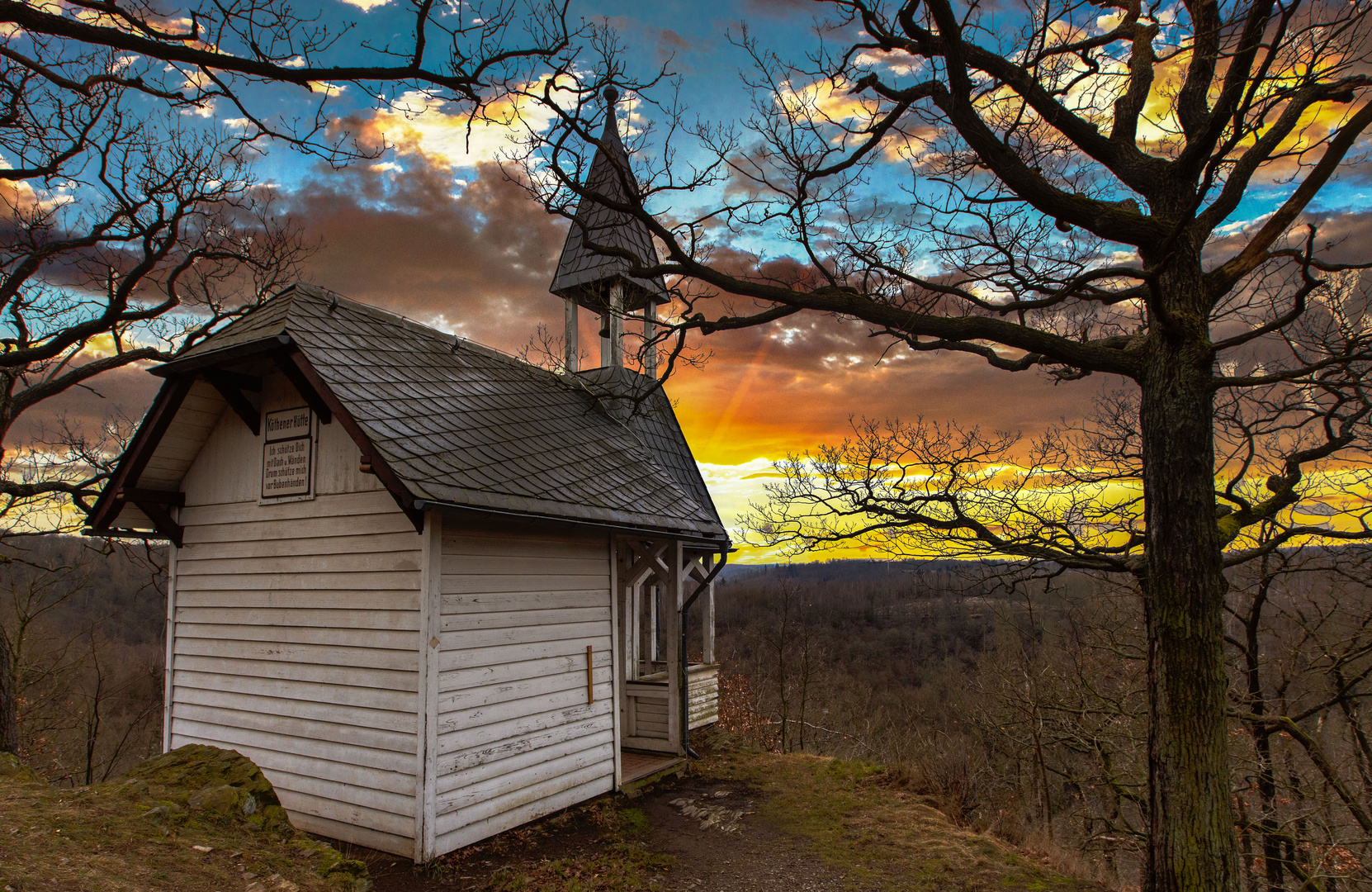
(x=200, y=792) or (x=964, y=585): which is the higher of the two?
(x=964, y=585)

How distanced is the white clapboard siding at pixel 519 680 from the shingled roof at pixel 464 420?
59 centimetres

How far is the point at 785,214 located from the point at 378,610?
18.9ft

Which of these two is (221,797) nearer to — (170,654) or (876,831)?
(170,654)

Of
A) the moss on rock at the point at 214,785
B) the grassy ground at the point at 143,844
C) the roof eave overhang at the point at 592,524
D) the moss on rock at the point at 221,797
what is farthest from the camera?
the roof eave overhang at the point at 592,524

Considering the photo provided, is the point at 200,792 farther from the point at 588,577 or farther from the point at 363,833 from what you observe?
the point at 588,577

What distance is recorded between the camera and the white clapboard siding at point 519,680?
272 inches

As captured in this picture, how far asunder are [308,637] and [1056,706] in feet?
30.7

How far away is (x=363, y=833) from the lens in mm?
6844

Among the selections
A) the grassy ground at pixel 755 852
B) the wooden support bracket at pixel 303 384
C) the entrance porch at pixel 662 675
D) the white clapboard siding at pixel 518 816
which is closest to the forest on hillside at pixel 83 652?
the wooden support bracket at pixel 303 384

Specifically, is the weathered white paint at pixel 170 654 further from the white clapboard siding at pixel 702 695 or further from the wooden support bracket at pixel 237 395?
the white clapboard siding at pixel 702 695

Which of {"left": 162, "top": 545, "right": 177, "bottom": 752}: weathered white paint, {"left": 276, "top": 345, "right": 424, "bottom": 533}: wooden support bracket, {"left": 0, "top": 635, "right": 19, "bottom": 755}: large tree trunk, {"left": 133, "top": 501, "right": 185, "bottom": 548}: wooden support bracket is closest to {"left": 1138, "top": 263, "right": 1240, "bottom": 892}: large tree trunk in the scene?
{"left": 276, "top": 345, "right": 424, "bottom": 533}: wooden support bracket

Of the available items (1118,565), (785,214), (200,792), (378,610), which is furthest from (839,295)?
(200,792)

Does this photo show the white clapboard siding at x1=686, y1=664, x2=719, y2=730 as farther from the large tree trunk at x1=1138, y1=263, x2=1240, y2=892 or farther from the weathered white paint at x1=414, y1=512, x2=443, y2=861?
the large tree trunk at x1=1138, y1=263, x2=1240, y2=892

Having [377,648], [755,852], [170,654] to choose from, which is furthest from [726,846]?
[170,654]
